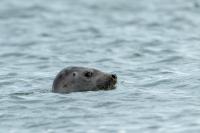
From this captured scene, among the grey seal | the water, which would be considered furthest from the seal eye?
the water

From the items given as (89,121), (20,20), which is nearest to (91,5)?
(20,20)

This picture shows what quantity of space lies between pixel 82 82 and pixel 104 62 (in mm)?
4771

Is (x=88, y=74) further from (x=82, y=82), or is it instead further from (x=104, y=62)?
(x=104, y=62)

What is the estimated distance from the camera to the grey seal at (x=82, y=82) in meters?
17.7

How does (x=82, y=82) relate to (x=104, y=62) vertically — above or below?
below

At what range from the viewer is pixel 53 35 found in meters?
28.0

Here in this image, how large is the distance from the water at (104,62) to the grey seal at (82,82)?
0.25 m

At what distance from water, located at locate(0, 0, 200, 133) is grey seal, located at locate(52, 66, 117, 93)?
0.82ft

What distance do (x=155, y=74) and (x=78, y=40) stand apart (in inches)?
274

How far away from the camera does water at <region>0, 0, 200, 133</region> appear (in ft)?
49.3

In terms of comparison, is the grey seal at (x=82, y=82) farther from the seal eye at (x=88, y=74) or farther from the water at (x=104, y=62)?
the water at (x=104, y=62)

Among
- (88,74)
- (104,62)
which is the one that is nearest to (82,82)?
(88,74)

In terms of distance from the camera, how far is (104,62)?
22547mm

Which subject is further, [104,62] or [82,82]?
[104,62]
